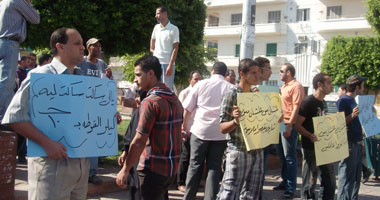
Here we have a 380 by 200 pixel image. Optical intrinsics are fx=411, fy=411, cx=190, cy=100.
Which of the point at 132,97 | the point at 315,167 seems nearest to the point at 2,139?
the point at 132,97

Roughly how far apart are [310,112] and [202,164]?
5.39 ft

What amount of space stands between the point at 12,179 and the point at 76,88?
7.56 ft

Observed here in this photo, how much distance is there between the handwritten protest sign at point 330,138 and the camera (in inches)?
211

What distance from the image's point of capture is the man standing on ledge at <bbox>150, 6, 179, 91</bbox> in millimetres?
7121

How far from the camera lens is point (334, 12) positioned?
1561 inches

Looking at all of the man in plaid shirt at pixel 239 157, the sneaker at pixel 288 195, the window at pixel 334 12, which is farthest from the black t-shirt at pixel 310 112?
the window at pixel 334 12

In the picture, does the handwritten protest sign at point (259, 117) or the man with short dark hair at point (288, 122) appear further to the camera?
the man with short dark hair at point (288, 122)

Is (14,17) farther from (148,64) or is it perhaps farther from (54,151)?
(54,151)

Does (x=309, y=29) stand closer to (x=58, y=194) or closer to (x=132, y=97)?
(x=132, y=97)

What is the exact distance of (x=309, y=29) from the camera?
130 feet

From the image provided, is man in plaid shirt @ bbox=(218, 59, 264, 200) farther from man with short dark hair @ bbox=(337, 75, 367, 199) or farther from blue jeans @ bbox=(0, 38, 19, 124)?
blue jeans @ bbox=(0, 38, 19, 124)

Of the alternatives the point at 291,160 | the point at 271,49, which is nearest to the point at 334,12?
the point at 271,49

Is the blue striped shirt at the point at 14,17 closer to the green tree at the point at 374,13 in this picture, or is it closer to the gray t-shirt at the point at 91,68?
the gray t-shirt at the point at 91,68

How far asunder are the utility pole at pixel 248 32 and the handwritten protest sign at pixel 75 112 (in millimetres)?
5710
